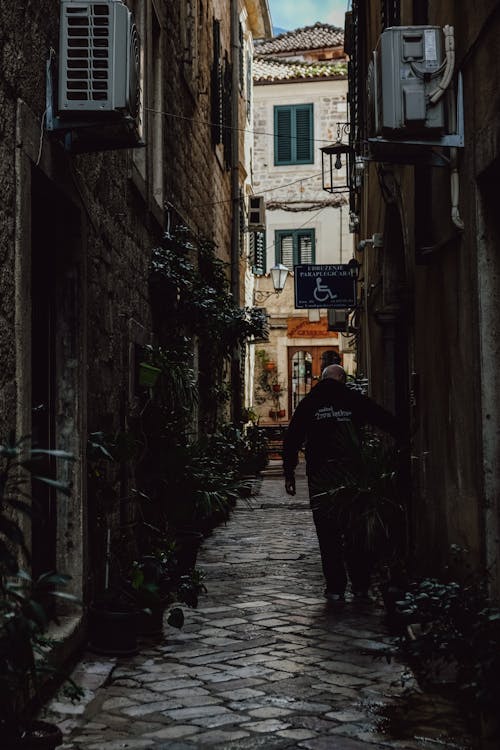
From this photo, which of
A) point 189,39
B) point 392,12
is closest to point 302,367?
point 189,39

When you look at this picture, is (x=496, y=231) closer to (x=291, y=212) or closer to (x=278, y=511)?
(x=278, y=511)

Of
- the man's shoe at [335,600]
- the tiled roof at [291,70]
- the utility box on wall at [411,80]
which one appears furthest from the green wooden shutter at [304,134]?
the utility box on wall at [411,80]

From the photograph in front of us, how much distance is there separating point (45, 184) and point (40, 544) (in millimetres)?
1853

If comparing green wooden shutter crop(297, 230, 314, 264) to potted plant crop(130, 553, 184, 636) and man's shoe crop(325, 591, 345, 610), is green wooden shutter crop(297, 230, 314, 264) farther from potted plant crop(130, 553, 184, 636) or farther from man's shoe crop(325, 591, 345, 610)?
potted plant crop(130, 553, 184, 636)

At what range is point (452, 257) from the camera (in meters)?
5.51

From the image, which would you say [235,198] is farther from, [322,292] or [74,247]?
[74,247]

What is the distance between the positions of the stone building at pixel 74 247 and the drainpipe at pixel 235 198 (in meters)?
8.27

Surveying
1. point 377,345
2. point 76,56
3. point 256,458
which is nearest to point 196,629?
point 76,56

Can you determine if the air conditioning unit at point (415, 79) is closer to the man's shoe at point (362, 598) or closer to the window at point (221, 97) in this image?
the man's shoe at point (362, 598)

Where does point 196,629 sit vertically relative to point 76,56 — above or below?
below

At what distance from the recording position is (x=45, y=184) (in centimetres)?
499

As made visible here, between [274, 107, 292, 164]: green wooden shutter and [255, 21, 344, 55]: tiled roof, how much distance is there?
12.8 feet

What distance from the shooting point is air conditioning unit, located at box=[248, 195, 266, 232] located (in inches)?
868

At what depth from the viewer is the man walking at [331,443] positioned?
743 centimetres
